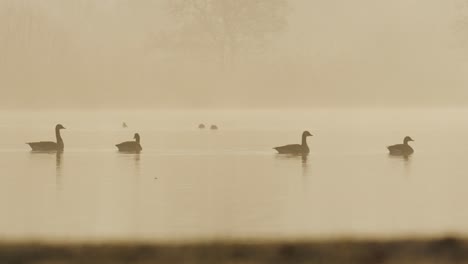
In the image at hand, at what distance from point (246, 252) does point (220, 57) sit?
4194 inches

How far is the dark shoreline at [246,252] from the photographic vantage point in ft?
23.8

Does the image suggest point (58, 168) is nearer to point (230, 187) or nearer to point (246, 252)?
point (230, 187)

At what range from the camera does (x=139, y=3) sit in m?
124

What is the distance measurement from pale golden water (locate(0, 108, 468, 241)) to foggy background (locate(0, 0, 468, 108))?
1563 inches

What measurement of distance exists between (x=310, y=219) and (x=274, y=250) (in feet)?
46.1

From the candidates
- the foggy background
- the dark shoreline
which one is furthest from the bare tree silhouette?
the dark shoreline

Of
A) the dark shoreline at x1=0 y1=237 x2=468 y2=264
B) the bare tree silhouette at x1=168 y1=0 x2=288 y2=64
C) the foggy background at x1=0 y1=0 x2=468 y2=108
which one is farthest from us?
the bare tree silhouette at x1=168 y1=0 x2=288 y2=64

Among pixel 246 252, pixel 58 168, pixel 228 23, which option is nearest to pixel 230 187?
pixel 58 168

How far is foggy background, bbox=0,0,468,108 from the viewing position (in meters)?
101

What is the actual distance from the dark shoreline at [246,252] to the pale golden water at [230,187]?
0.44 metres

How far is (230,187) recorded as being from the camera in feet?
96.3

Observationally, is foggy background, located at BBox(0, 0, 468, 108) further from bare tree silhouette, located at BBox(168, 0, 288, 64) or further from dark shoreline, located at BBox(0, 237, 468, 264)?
dark shoreline, located at BBox(0, 237, 468, 264)

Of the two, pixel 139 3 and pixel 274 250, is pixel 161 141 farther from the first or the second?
pixel 139 3

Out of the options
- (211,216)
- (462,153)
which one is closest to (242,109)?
(462,153)
